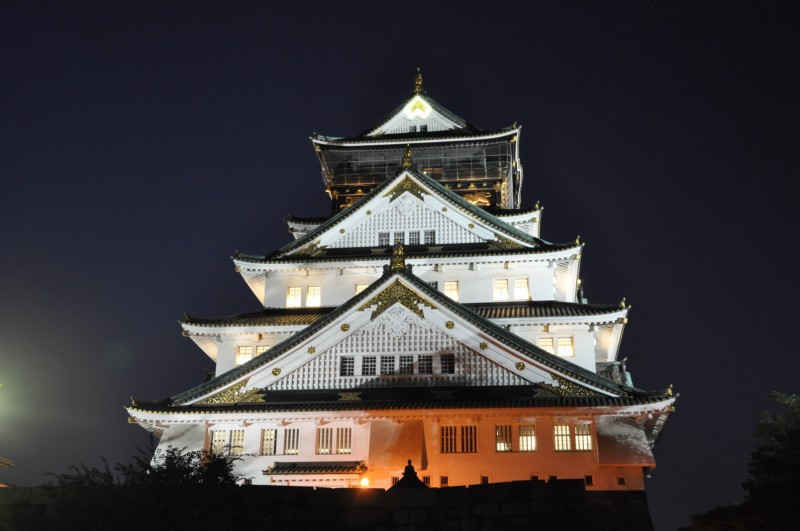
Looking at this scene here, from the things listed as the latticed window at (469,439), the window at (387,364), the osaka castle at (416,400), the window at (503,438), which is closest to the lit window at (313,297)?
the osaka castle at (416,400)

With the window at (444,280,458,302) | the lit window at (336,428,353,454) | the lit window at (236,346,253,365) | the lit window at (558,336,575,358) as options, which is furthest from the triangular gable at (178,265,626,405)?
the window at (444,280,458,302)

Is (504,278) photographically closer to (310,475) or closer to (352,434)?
(352,434)

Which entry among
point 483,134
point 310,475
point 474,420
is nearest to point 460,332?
point 474,420

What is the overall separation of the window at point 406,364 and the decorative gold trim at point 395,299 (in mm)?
1782

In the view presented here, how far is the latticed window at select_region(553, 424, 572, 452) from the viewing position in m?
26.3

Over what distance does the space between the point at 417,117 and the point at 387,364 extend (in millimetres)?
25916

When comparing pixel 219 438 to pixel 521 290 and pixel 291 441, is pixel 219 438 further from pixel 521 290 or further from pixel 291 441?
pixel 521 290

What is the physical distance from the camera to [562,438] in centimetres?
2648

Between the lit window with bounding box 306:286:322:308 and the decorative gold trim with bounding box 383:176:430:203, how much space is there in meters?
6.34

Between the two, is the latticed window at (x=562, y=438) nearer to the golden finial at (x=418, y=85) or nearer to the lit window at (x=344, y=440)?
the lit window at (x=344, y=440)

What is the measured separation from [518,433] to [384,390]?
17.2 feet


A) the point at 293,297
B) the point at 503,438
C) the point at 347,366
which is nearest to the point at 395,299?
the point at 347,366

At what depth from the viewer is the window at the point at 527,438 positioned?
87.1 feet

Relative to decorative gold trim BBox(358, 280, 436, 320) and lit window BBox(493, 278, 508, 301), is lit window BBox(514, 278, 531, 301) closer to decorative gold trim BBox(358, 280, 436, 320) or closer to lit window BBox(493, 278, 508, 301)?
lit window BBox(493, 278, 508, 301)
